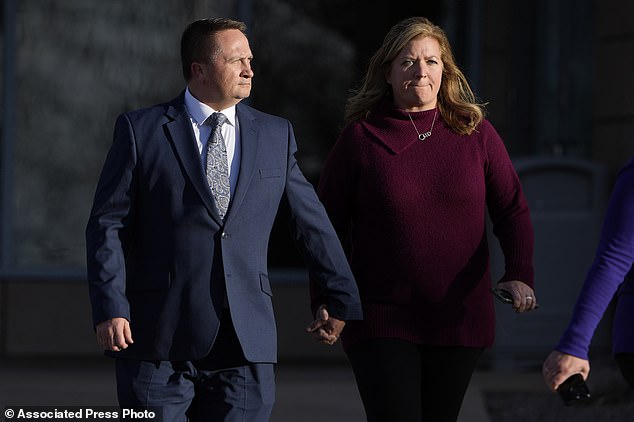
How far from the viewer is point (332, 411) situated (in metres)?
7.53

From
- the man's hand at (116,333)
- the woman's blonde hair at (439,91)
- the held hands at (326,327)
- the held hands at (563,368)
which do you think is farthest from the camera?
the woman's blonde hair at (439,91)

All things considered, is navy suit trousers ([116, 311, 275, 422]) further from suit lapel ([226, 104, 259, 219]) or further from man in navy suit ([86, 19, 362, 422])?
suit lapel ([226, 104, 259, 219])

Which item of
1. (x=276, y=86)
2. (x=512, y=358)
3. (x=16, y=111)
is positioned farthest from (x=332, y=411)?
(x=16, y=111)

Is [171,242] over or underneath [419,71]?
underneath

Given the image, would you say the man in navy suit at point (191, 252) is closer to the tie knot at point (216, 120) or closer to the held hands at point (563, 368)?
the tie knot at point (216, 120)

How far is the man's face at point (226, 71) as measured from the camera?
4168 mm

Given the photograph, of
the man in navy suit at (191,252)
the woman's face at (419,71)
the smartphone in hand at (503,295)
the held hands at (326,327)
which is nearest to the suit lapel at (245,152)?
the man in navy suit at (191,252)

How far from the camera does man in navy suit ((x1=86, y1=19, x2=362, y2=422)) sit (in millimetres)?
4035

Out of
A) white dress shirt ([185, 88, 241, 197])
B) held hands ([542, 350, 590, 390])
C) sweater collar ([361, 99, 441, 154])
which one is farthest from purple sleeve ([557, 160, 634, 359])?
sweater collar ([361, 99, 441, 154])

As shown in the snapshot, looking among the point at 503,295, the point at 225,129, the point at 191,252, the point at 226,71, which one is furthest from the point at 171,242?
the point at 503,295

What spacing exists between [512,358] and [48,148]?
3466mm

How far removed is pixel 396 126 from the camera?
475 centimetres

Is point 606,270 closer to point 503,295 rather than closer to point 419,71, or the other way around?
point 503,295

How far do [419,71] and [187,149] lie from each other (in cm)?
94
